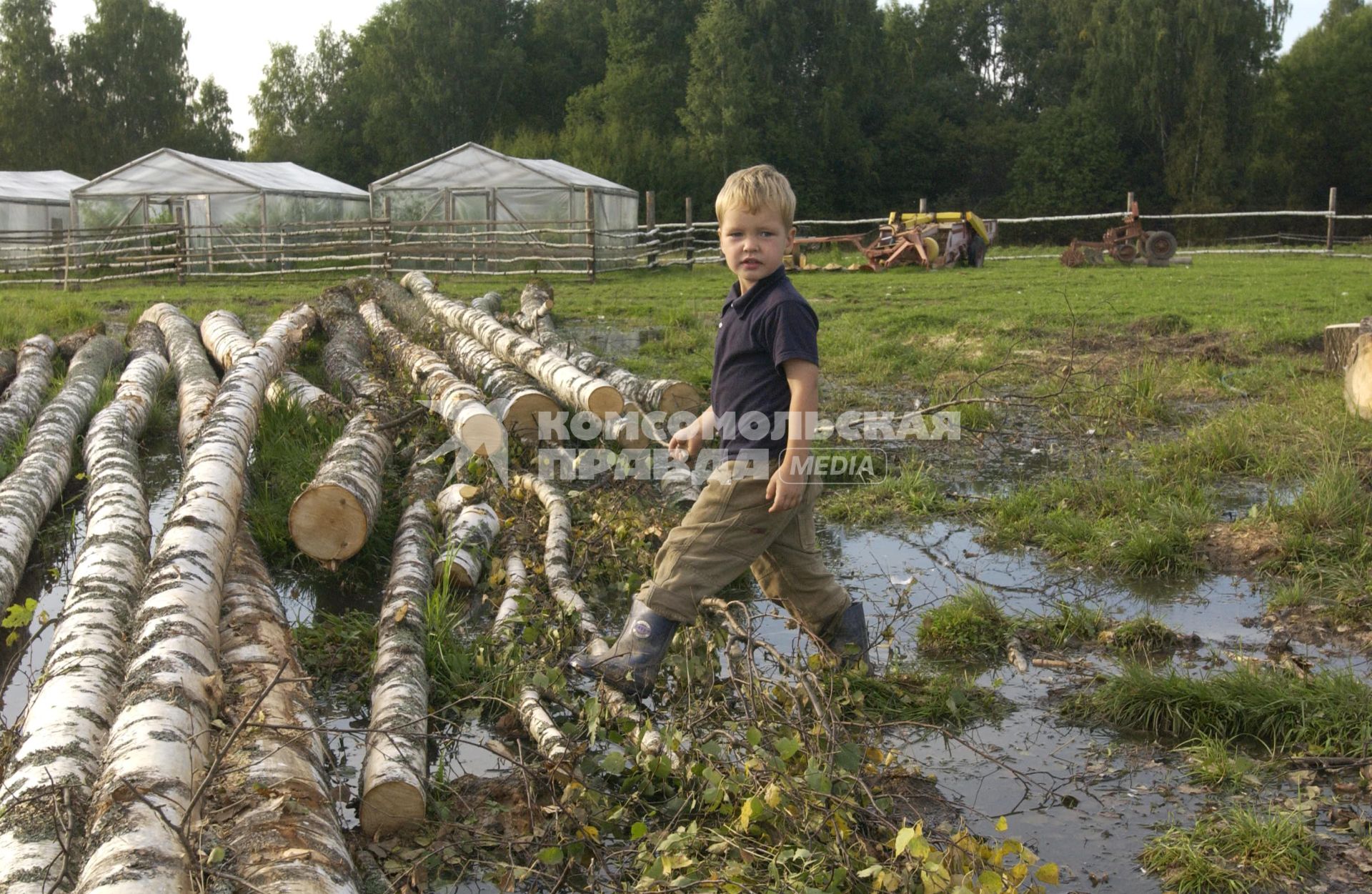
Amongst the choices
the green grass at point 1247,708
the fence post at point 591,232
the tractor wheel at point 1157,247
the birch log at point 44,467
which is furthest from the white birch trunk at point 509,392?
the tractor wheel at point 1157,247

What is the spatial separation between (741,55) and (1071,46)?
1668 centimetres

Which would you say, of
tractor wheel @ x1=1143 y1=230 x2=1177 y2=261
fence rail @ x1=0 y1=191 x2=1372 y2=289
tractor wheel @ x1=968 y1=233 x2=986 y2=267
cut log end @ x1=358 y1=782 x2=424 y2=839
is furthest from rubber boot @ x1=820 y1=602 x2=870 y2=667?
tractor wheel @ x1=968 y1=233 x2=986 y2=267

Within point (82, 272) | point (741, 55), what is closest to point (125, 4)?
point (741, 55)

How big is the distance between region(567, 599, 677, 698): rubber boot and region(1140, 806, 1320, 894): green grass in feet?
5.23

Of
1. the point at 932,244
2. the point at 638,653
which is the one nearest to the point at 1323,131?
the point at 932,244

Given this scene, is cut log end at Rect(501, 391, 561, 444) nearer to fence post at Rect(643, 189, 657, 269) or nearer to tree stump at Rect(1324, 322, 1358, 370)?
tree stump at Rect(1324, 322, 1358, 370)

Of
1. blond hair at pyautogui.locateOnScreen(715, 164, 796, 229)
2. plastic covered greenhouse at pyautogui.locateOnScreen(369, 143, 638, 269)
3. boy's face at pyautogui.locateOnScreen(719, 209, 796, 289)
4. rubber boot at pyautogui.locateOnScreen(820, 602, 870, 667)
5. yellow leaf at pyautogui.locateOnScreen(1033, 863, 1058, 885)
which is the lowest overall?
yellow leaf at pyautogui.locateOnScreen(1033, 863, 1058, 885)

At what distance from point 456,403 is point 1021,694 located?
381 centimetres

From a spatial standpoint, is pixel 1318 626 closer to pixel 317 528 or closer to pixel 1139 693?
pixel 1139 693

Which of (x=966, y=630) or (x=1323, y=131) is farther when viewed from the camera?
(x=1323, y=131)

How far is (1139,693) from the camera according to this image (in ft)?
12.5

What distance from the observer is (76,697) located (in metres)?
3.51

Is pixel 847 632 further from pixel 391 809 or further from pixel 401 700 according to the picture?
pixel 391 809

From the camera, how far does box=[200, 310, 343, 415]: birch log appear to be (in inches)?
310
